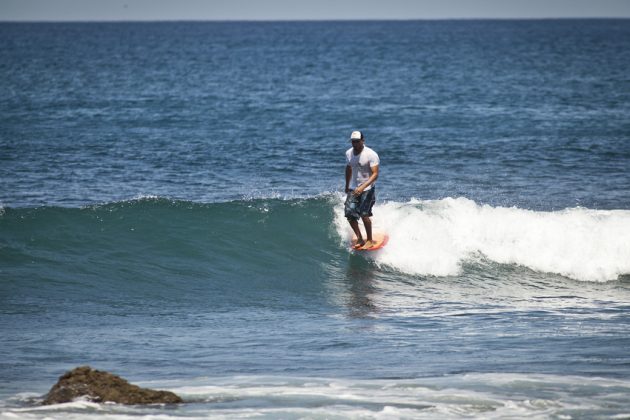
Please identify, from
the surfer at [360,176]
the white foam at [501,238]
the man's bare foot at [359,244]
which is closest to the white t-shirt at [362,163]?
the surfer at [360,176]

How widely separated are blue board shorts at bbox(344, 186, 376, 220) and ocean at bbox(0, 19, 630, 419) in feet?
3.36

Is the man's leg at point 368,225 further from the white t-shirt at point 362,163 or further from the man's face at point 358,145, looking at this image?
the man's face at point 358,145

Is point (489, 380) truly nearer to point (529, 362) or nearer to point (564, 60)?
point (529, 362)

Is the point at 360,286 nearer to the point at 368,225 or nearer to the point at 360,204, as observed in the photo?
the point at 368,225

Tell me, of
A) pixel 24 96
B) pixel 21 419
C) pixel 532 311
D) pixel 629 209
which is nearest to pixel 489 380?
pixel 532 311

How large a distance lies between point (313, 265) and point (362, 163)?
2200 millimetres

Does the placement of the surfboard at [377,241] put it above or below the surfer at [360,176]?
below

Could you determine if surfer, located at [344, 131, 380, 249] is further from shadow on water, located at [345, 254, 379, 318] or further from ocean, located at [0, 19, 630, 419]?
ocean, located at [0, 19, 630, 419]

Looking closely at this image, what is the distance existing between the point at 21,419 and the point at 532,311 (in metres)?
6.58

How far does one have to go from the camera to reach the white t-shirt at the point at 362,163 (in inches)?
497

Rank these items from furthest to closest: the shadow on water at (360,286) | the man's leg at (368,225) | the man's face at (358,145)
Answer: the man's leg at (368,225)
the man's face at (358,145)
the shadow on water at (360,286)

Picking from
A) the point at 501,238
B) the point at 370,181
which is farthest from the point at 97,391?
the point at 501,238

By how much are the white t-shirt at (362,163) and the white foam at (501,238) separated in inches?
69.0

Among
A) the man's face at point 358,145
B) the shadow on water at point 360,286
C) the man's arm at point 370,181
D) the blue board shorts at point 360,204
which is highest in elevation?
the man's face at point 358,145
